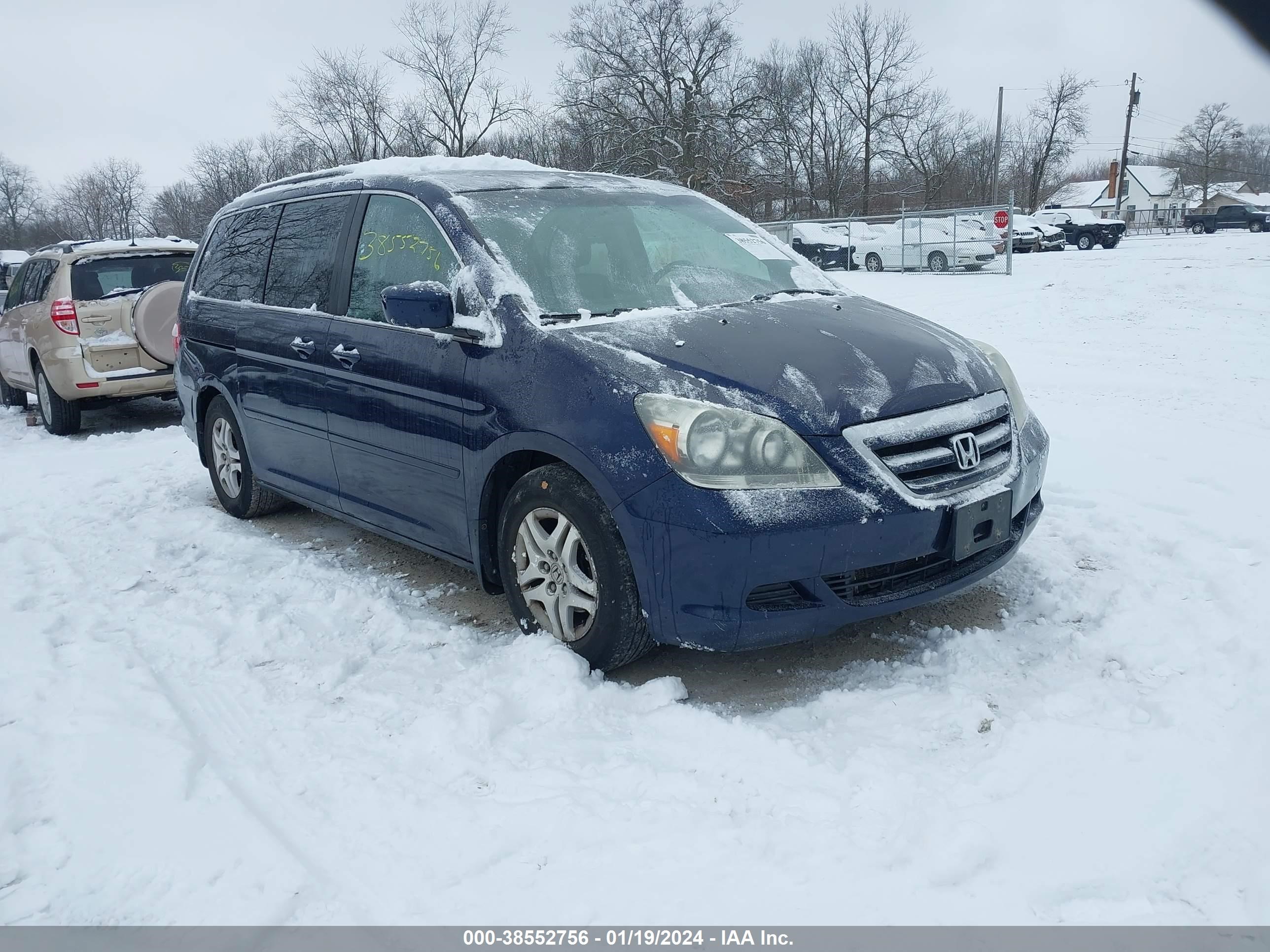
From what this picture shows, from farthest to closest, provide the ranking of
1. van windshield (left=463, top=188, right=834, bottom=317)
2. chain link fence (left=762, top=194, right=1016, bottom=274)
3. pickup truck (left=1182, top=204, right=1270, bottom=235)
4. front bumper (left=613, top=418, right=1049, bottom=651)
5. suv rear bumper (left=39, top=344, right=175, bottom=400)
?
pickup truck (left=1182, top=204, right=1270, bottom=235) < chain link fence (left=762, top=194, right=1016, bottom=274) < suv rear bumper (left=39, top=344, right=175, bottom=400) < van windshield (left=463, top=188, right=834, bottom=317) < front bumper (left=613, top=418, right=1049, bottom=651)

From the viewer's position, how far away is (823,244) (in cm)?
2686

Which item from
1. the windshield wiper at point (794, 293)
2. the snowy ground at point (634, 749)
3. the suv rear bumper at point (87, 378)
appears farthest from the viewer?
the suv rear bumper at point (87, 378)

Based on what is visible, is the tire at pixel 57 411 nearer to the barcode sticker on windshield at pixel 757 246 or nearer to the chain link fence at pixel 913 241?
the barcode sticker on windshield at pixel 757 246

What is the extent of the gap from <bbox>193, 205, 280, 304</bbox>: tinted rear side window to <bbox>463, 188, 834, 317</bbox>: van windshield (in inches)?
70.8

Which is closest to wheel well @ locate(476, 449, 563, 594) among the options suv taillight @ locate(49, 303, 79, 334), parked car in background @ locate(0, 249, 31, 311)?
suv taillight @ locate(49, 303, 79, 334)

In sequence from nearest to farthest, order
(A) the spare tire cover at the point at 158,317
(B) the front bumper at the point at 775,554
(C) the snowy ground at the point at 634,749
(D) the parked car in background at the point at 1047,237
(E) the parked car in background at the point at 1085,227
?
(C) the snowy ground at the point at 634,749 → (B) the front bumper at the point at 775,554 → (A) the spare tire cover at the point at 158,317 → (E) the parked car in background at the point at 1085,227 → (D) the parked car in background at the point at 1047,237

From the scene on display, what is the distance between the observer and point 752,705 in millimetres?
3275

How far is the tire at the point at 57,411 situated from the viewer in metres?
9.11

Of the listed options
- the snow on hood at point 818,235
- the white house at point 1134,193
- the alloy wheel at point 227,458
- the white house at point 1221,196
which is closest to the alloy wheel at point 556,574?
the alloy wheel at point 227,458

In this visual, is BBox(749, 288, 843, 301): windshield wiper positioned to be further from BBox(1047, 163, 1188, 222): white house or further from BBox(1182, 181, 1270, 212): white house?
BBox(1182, 181, 1270, 212): white house

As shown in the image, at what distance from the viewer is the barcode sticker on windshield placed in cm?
Answer: 456

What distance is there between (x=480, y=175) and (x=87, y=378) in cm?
628

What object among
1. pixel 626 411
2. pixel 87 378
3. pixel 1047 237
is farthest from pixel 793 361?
pixel 1047 237

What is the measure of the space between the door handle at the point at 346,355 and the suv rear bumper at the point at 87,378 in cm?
550
